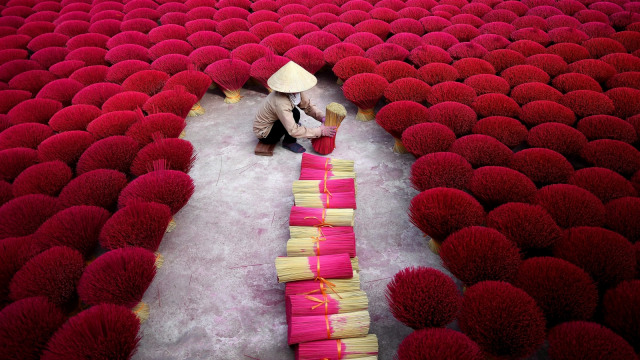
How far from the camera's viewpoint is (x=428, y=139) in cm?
241

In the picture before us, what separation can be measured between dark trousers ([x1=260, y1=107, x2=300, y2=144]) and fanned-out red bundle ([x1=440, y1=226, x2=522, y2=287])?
4.92ft

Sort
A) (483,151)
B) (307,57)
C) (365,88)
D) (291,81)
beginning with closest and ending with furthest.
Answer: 1. (483,151)
2. (291,81)
3. (365,88)
4. (307,57)

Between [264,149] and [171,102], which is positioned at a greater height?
[171,102]

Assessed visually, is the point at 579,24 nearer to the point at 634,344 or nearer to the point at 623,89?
the point at 623,89

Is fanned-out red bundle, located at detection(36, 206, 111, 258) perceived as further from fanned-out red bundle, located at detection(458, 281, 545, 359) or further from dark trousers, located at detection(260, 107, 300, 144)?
fanned-out red bundle, located at detection(458, 281, 545, 359)

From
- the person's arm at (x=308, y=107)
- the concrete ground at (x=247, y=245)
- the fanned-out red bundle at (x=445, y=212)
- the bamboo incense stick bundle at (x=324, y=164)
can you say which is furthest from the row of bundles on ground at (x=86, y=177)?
the fanned-out red bundle at (x=445, y=212)

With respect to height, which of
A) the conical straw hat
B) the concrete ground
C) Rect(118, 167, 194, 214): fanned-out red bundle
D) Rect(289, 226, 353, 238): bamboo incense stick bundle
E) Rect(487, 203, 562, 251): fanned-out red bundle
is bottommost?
the concrete ground

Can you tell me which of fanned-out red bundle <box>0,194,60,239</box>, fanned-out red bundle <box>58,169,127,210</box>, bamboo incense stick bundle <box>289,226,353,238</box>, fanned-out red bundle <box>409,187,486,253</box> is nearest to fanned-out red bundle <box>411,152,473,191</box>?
fanned-out red bundle <box>409,187,486,253</box>

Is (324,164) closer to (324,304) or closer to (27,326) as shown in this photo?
(324,304)

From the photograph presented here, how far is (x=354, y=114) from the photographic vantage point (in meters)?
3.26

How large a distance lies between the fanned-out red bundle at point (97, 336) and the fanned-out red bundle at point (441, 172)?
5.11 ft

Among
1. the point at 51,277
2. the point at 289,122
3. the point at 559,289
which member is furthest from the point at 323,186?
the point at 51,277

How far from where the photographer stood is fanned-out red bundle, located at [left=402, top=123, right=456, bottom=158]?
2.40 metres

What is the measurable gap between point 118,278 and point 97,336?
0.90 ft
